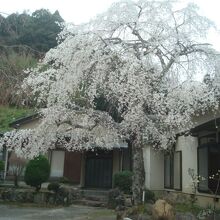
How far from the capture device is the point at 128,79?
10820 mm

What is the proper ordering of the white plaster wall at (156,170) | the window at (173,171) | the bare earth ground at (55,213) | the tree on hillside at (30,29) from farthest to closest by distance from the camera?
the white plaster wall at (156,170)
the window at (173,171)
the bare earth ground at (55,213)
the tree on hillside at (30,29)

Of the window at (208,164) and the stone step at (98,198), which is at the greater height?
the window at (208,164)

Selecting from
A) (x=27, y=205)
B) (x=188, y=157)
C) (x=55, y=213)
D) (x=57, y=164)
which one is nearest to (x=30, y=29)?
(x=55, y=213)

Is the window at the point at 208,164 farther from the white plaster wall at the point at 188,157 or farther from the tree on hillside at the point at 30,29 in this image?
the tree on hillside at the point at 30,29

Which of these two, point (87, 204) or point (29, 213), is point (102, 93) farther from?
→ point (87, 204)

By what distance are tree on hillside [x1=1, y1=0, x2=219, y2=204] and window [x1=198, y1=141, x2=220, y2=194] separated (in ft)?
8.42

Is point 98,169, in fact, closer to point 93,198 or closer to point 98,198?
point 93,198

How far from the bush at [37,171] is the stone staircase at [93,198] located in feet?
6.62

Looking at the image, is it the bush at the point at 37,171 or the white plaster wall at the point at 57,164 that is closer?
the bush at the point at 37,171

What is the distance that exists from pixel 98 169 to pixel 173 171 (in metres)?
5.16

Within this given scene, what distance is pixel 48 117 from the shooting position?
12.1m

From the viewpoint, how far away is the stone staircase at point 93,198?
17817mm

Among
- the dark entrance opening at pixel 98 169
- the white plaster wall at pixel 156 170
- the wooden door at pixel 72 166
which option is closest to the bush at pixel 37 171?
the wooden door at pixel 72 166

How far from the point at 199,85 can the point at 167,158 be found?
8.60m
